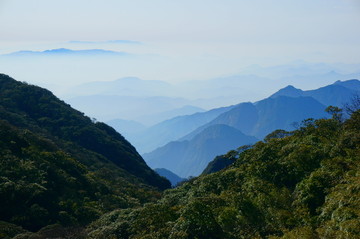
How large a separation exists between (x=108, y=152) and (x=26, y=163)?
149ft

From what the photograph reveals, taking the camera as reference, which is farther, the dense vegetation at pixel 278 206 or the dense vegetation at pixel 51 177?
the dense vegetation at pixel 51 177

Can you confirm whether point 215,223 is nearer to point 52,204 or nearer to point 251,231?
point 251,231

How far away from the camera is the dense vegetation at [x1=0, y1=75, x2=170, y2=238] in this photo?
35031 millimetres

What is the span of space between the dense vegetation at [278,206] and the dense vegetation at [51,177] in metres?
8.42

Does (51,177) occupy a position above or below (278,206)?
above

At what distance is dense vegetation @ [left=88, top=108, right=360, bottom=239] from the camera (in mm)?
17641

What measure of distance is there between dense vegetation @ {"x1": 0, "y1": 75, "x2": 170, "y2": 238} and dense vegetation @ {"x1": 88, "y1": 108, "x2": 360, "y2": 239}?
8.42m

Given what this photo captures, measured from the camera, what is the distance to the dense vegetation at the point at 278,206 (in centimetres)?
1764

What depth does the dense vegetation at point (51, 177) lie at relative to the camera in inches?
1379

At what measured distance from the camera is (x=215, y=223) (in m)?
22.0

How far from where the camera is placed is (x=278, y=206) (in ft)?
74.1

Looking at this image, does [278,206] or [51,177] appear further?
[51,177]

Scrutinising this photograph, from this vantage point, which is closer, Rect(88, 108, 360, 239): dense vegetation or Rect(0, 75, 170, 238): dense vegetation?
Rect(88, 108, 360, 239): dense vegetation

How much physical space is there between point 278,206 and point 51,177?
3053 centimetres
